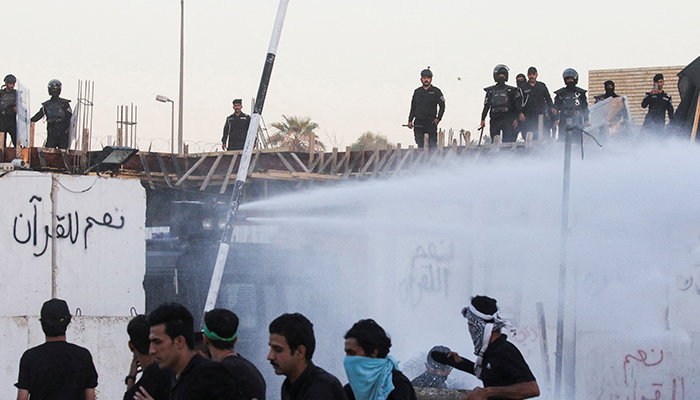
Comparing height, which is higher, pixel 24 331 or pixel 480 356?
pixel 480 356

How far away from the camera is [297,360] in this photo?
3.53m

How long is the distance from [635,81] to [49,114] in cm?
1705

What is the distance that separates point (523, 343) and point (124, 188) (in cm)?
519

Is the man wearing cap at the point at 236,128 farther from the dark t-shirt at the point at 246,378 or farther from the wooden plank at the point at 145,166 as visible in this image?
the dark t-shirt at the point at 246,378

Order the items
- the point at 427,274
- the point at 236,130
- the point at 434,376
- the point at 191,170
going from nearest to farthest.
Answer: the point at 434,376 → the point at 427,274 → the point at 191,170 → the point at 236,130

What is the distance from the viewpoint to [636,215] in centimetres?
1020

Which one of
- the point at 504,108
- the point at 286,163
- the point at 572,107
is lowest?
the point at 286,163

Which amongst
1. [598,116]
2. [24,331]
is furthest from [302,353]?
[598,116]

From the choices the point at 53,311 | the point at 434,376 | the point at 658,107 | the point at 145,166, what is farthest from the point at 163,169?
the point at 658,107

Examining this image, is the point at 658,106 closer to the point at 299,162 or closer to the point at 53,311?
the point at 299,162

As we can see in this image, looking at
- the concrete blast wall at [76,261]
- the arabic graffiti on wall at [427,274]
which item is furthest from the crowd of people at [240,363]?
the arabic graffiti on wall at [427,274]

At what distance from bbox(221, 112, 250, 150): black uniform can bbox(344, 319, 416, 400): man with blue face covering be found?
8.99 metres

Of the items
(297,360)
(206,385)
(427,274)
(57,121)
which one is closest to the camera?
(206,385)

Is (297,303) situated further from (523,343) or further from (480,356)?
(480,356)
